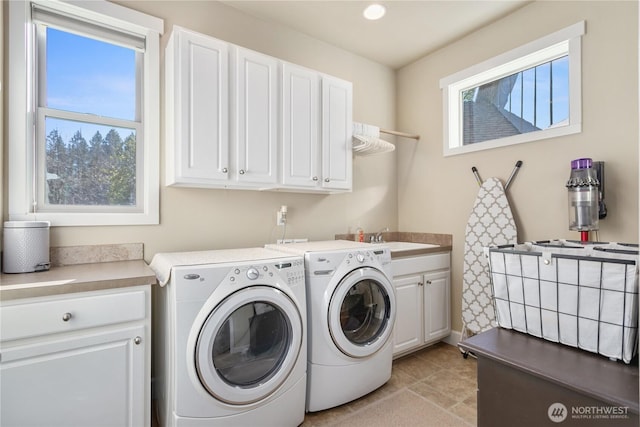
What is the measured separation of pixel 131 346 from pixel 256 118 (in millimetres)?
1503

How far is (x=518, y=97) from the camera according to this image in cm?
266

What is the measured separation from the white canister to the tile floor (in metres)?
1.69

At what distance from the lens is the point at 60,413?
4.49 feet

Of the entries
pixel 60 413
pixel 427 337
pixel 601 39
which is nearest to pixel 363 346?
pixel 427 337

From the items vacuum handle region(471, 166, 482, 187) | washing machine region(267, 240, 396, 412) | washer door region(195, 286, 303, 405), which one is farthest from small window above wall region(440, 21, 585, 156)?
washer door region(195, 286, 303, 405)

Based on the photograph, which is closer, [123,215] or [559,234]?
[123,215]

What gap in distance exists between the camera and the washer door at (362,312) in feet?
6.37

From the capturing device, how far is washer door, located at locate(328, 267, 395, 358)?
6.37 ft

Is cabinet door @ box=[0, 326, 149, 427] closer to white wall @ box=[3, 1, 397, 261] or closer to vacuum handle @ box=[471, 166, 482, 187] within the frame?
white wall @ box=[3, 1, 397, 261]

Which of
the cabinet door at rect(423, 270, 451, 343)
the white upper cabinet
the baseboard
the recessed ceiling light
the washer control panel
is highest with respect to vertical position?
the recessed ceiling light

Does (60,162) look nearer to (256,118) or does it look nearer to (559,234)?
(256,118)

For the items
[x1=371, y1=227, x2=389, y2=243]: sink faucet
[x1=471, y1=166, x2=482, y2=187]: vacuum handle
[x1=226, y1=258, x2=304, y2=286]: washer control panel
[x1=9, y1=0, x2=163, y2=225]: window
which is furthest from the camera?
[x1=371, y1=227, x2=389, y2=243]: sink faucet

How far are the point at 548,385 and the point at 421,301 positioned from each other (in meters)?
1.93

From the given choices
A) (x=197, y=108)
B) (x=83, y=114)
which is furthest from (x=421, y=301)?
(x=83, y=114)
